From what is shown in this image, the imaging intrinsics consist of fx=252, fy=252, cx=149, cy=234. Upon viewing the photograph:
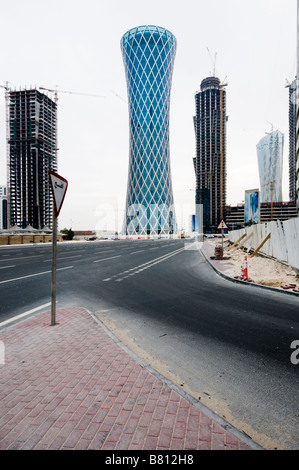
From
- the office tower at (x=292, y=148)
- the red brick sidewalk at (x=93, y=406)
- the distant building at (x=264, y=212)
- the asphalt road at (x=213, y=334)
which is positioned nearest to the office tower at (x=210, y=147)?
the distant building at (x=264, y=212)

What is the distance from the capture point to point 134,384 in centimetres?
311

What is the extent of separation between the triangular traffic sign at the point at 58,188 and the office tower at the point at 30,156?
4188 inches

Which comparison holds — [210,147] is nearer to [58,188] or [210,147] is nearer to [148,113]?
[148,113]

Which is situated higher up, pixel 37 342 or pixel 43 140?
pixel 43 140

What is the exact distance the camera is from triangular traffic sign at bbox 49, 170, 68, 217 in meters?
4.80

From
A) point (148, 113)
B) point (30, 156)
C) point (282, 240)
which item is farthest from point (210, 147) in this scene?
point (282, 240)

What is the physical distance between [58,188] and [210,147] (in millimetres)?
177796

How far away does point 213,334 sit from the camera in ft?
16.0

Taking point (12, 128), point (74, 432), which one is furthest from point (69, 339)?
point (12, 128)

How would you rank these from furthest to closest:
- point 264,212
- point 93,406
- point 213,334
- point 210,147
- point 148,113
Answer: point 210,147, point 264,212, point 148,113, point 213,334, point 93,406

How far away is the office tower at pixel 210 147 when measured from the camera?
160125 mm

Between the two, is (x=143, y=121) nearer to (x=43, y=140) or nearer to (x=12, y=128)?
(x=43, y=140)

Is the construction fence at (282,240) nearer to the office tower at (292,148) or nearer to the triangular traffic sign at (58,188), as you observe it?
the triangular traffic sign at (58,188)
